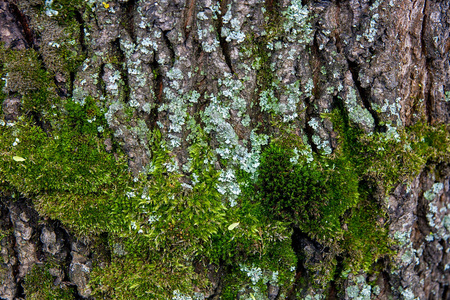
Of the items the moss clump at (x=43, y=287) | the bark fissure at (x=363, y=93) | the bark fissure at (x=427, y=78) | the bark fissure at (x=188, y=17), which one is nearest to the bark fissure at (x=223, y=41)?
the bark fissure at (x=188, y=17)

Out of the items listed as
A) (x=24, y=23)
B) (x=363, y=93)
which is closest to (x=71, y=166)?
(x=24, y=23)

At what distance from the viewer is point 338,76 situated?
1926 mm

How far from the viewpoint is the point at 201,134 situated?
1881 millimetres

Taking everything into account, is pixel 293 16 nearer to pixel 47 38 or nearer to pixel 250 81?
pixel 250 81

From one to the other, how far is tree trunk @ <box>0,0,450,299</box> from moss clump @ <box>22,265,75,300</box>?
2.2 inches

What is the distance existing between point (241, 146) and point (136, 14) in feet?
3.51

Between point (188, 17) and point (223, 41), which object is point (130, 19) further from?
point (223, 41)

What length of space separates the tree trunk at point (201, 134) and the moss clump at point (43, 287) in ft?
0.18

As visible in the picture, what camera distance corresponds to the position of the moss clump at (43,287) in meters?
2.03

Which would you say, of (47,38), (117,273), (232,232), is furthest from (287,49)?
(117,273)

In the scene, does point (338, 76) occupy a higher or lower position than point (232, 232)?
higher

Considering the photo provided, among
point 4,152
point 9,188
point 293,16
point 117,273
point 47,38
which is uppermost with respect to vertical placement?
point 293,16

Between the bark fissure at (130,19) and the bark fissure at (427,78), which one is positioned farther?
the bark fissure at (427,78)

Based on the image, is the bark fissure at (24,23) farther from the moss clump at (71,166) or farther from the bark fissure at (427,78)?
the bark fissure at (427,78)
